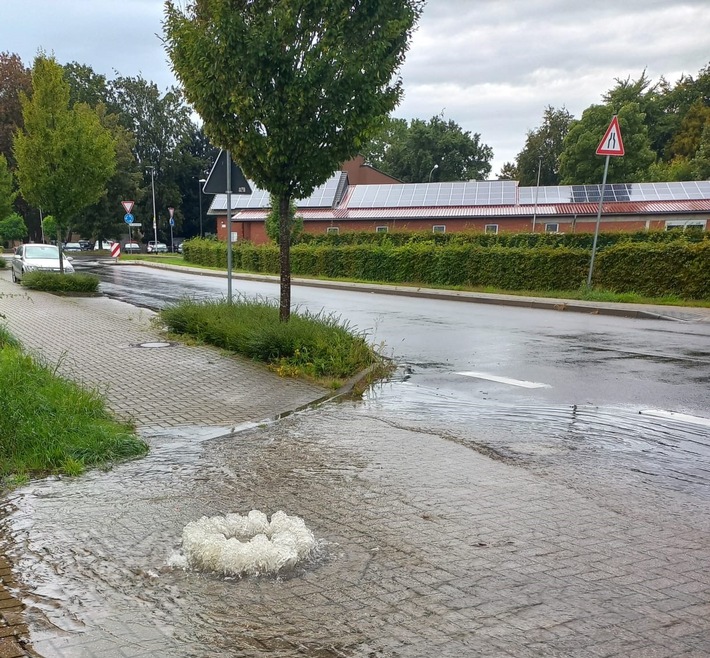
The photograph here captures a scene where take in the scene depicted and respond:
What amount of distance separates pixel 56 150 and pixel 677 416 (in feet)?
55.8

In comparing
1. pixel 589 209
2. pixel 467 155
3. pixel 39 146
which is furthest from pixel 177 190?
pixel 39 146

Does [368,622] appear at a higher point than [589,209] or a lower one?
lower

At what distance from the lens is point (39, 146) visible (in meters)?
18.0

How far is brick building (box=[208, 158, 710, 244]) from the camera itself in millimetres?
41500

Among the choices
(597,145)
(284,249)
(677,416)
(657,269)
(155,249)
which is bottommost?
(155,249)

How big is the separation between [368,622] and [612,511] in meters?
2.06

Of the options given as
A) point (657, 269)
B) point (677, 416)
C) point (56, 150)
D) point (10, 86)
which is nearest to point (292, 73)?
point (677, 416)

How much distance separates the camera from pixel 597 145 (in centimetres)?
5219

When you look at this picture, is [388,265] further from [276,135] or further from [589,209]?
[589,209]

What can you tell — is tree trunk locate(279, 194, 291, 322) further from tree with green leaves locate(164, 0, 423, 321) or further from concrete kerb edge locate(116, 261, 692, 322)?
concrete kerb edge locate(116, 261, 692, 322)

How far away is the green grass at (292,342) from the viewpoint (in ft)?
27.2

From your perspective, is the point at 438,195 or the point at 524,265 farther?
the point at 438,195

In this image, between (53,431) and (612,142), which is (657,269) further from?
(53,431)

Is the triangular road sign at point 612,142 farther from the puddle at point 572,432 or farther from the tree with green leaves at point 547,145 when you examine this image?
the tree with green leaves at point 547,145
